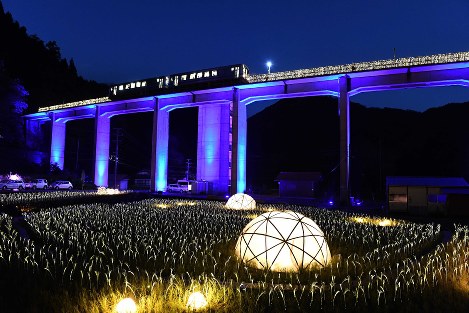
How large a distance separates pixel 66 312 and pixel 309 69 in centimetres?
3527

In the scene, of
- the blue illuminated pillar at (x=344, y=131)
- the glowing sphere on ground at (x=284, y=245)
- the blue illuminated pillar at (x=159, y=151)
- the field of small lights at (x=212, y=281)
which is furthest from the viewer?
the blue illuminated pillar at (x=159, y=151)

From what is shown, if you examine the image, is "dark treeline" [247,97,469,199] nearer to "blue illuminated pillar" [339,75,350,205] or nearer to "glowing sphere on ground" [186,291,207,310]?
"blue illuminated pillar" [339,75,350,205]

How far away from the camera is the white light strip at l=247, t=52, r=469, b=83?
1273 inches

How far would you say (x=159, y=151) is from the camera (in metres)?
48.1

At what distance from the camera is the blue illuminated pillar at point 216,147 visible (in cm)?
4656

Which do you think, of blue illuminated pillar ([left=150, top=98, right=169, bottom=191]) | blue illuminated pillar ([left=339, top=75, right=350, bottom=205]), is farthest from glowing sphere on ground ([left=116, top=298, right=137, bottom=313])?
blue illuminated pillar ([left=150, top=98, right=169, bottom=191])

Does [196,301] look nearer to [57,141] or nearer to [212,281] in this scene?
[212,281]

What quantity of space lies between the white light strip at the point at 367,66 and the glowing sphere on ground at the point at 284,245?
2950 centimetres

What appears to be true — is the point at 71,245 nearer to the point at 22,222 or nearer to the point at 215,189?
the point at 22,222

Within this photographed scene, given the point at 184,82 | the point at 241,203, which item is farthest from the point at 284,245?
the point at 184,82

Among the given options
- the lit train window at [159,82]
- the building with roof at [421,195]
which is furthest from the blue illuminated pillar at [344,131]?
the lit train window at [159,82]

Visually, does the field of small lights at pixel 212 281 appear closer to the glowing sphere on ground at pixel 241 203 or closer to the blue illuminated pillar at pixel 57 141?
the glowing sphere on ground at pixel 241 203

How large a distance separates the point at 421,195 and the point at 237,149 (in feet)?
66.9

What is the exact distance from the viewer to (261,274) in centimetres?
809
